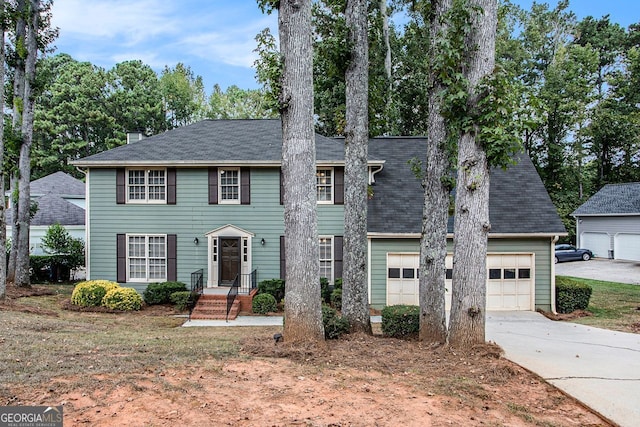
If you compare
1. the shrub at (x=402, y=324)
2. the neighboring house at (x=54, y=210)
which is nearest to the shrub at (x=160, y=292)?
the shrub at (x=402, y=324)

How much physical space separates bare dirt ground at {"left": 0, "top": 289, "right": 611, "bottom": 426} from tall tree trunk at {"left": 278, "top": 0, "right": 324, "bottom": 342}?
52 cm

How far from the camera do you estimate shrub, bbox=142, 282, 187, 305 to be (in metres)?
13.0

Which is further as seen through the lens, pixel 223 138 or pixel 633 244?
pixel 633 244

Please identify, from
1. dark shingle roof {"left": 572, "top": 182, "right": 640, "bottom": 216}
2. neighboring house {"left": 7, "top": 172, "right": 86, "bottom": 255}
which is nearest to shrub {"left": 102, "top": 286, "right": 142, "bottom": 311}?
neighboring house {"left": 7, "top": 172, "right": 86, "bottom": 255}

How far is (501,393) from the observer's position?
4.37 meters

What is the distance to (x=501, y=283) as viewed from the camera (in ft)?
41.4

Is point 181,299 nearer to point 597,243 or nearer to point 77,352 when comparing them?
point 77,352

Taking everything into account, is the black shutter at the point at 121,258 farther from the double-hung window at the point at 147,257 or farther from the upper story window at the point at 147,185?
the upper story window at the point at 147,185

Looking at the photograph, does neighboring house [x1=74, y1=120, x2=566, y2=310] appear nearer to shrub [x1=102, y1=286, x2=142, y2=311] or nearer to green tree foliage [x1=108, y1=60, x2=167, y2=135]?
shrub [x1=102, y1=286, x2=142, y2=311]

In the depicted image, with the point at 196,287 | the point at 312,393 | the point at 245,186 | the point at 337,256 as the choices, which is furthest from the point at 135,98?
the point at 312,393

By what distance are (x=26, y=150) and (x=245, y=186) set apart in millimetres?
7951

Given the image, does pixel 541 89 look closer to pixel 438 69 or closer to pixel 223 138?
pixel 223 138

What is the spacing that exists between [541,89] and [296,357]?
96.7 feet

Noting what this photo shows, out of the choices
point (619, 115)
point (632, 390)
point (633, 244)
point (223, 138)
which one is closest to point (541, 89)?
point (619, 115)
